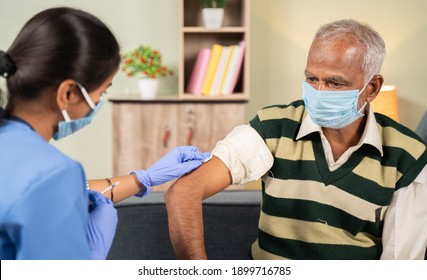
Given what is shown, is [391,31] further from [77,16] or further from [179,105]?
[77,16]

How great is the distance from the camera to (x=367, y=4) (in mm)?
3223

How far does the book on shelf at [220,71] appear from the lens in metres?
2.90

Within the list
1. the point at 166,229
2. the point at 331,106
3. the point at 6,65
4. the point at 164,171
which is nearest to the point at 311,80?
the point at 331,106

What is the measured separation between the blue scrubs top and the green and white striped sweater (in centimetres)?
64

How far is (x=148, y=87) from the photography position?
293 cm

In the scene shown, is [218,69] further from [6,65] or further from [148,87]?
[6,65]

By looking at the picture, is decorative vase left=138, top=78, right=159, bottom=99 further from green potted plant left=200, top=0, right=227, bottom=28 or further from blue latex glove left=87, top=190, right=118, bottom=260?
blue latex glove left=87, top=190, right=118, bottom=260

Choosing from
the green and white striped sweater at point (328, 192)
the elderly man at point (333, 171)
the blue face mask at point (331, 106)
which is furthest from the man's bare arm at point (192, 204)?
the blue face mask at point (331, 106)

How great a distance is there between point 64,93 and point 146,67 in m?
1.99

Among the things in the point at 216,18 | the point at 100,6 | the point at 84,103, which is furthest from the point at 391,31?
the point at 84,103

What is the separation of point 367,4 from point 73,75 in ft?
8.40

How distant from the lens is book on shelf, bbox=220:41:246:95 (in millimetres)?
2895

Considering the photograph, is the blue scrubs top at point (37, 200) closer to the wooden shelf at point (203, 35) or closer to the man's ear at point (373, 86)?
the man's ear at point (373, 86)

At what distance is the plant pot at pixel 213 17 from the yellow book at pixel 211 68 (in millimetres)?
98
